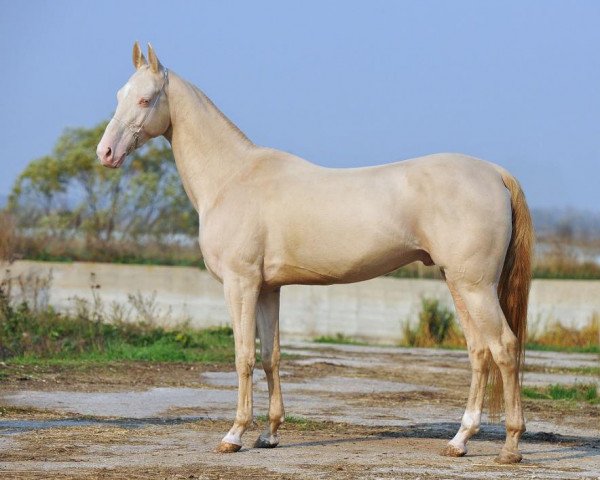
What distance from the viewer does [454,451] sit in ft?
25.0

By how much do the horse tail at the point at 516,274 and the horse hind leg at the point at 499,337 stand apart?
15 centimetres

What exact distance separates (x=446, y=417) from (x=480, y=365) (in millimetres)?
2240

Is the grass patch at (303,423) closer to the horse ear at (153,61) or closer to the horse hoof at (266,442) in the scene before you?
the horse hoof at (266,442)

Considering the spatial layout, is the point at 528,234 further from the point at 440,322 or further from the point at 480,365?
the point at 440,322

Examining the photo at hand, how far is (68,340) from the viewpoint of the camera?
15086mm

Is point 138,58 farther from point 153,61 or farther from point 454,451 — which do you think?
point 454,451

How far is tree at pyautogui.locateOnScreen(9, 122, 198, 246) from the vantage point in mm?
30641

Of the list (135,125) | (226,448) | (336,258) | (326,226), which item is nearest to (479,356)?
(336,258)

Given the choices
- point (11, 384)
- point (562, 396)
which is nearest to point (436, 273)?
point (562, 396)

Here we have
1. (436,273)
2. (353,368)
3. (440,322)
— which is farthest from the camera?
(436,273)

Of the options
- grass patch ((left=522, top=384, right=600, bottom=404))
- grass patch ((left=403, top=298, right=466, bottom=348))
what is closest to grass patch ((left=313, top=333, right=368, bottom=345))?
grass patch ((left=403, top=298, right=466, bottom=348))

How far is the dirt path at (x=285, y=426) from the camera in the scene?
7000 millimetres

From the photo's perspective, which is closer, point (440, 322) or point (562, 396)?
point (562, 396)

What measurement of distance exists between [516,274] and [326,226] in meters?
1.34
